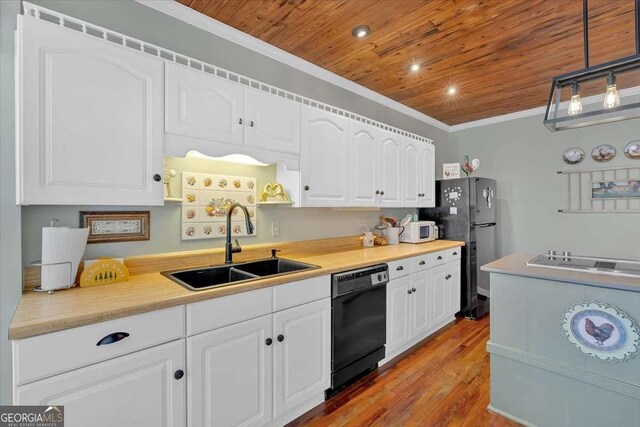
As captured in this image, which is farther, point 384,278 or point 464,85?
point 464,85

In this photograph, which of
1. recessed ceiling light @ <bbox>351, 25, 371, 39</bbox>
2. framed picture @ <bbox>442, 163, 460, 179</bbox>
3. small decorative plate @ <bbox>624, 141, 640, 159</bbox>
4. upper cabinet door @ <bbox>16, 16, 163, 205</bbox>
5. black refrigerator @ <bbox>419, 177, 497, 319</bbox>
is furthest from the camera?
framed picture @ <bbox>442, 163, 460, 179</bbox>

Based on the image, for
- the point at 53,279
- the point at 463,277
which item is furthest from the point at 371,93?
the point at 53,279

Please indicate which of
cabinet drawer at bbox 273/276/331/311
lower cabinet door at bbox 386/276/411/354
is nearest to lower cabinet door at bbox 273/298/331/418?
cabinet drawer at bbox 273/276/331/311

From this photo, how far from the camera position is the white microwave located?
10.8ft

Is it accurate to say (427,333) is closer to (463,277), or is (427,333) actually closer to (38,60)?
(463,277)

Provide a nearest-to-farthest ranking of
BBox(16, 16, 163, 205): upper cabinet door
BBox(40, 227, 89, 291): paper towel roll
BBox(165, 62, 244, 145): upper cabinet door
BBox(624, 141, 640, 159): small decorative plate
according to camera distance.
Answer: BBox(16, 16, 163, 205): upper cabinet door → BBox(40, 227, 89, 291): paper towel roll → BBox(165, 62, 244, 145): upper cabinet door → BBox(624, 141, 640, 159): small decorative plate

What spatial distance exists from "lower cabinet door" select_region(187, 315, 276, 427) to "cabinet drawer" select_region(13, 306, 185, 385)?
155 mm

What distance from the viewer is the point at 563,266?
1.77 meters

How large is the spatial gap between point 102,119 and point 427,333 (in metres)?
3.04

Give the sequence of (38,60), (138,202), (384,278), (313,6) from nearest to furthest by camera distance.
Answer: (38,60) < (138,202) < (313,6) < (384,278)

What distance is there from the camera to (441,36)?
7.06ft

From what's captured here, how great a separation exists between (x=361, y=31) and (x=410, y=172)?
1.60m

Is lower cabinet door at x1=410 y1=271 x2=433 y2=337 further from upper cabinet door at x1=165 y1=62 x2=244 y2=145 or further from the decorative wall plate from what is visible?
upper cabinet door at x1=165 y1=62 x2=244 y2=145

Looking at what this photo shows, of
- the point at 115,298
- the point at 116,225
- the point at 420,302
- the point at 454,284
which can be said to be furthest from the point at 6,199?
the point at 454,284
